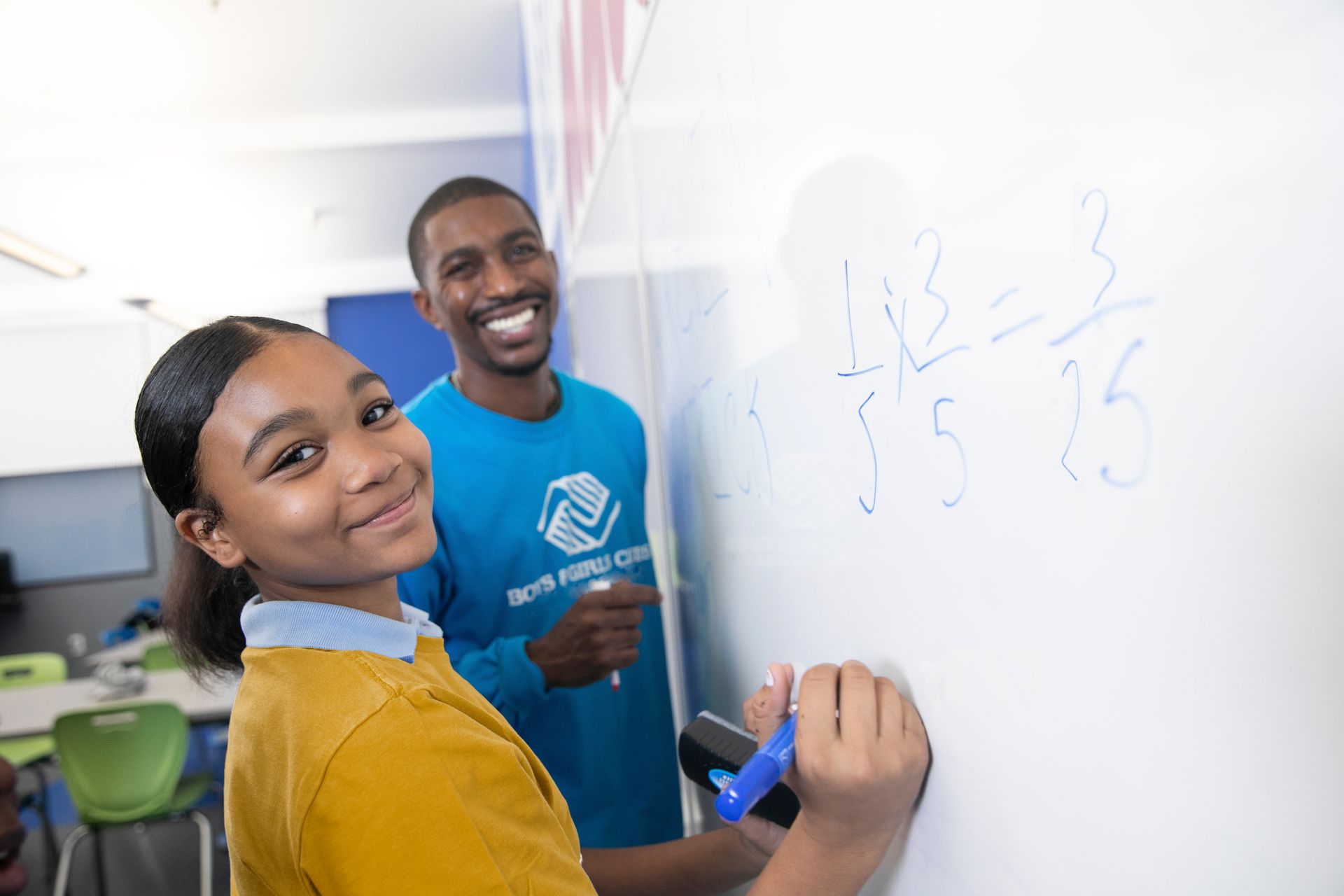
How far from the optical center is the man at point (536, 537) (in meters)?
1.06

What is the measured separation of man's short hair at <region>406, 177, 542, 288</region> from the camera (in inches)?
51.7

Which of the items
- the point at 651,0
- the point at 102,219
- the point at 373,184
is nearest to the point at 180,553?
the point at 651,0

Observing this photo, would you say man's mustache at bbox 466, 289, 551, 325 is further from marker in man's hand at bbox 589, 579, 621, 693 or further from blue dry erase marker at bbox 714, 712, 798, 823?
blue dry erase marker at bbox 714, 712, 798, 823

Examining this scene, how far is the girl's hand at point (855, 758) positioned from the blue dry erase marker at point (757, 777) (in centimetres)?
1

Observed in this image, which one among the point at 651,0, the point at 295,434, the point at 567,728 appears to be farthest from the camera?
the point at 567,728

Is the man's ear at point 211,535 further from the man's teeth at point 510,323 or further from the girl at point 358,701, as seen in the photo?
the man's teeth at point 510,323

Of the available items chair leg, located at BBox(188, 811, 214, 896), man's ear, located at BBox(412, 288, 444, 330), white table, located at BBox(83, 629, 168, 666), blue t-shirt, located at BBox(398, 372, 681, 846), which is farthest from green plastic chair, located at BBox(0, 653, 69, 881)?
blue t-shirt, located at BBox(398, 372, 681, 846)

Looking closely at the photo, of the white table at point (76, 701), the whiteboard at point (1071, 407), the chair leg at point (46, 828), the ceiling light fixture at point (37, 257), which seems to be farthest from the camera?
the ceiling light fixture at point (37, 257)

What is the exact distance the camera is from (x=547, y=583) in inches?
45.8

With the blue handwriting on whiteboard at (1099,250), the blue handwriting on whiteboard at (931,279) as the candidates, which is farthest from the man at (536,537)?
the blue handwriting on whiteboard at (1099,250)

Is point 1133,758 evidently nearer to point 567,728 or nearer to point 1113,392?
point 1113,392

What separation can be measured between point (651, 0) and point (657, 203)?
0.72 feet

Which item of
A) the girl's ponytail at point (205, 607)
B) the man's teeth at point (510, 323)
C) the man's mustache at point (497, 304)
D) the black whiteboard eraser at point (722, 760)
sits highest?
the man's mustache at point (497, 304)

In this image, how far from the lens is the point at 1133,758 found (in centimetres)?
34
